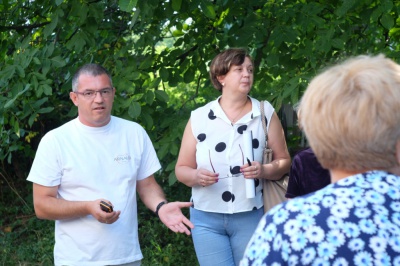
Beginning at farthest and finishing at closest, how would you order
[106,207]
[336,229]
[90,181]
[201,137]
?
1. [201,137]
2. [90,181]
3. [106,207]
4. [336,229]

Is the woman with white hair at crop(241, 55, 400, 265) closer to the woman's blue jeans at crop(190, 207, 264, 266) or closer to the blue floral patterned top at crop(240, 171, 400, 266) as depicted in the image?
the blue floral patterned top at crop(240, 171, 400, 266)

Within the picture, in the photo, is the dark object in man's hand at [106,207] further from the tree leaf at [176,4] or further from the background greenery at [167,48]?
the tree leaf at [176,4]

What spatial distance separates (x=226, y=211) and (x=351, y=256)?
2.36 meters

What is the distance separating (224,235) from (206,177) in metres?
0.41

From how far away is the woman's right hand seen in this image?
154 inches

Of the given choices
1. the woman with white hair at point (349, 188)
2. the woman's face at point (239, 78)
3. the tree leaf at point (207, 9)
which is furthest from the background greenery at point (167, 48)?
the woman with white hair at point (349, 188)

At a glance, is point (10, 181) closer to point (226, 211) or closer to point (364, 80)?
point (226, 211)

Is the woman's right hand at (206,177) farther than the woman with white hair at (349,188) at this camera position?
Yes

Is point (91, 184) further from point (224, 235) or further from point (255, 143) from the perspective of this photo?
point (255, 143)

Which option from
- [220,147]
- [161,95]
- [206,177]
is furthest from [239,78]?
[161,95]

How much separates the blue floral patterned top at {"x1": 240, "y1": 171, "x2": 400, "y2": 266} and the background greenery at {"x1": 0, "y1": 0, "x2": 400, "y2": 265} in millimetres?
3280

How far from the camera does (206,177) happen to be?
391cm

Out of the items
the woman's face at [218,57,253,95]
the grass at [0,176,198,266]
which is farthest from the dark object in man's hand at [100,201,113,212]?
the grass at [0,176,198,266]

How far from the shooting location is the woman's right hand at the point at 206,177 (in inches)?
154
